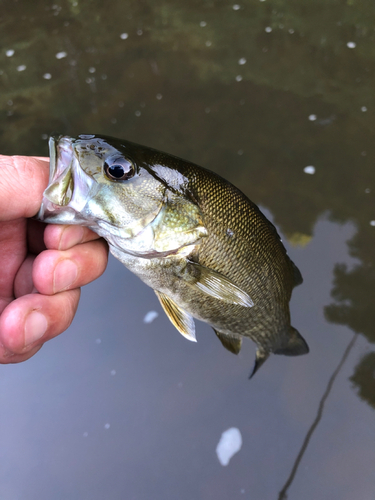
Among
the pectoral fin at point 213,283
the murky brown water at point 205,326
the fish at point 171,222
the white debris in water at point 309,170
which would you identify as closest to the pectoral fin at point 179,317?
the fish at point 171,222

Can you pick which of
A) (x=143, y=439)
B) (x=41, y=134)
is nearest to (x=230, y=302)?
(x=143, y=439)

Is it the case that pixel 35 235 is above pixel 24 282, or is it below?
above

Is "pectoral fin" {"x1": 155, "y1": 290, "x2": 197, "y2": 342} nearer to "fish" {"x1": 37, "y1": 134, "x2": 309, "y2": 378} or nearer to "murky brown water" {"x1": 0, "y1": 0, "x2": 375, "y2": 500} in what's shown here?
"fish" {"x1": 37, "y1": 134, "x2": 309, "y2": 378}

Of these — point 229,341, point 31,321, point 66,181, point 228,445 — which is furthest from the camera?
point 228,445

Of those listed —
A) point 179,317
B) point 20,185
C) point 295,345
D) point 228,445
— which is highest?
point 20,185

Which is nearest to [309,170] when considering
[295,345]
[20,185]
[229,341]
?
[295,345]

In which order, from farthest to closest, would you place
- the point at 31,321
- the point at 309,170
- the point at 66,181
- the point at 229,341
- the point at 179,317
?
1. the point at 309,170
2. the point at 229,341
3. the point at 179,317
4. the point at 31,321
5. the point at 66,181

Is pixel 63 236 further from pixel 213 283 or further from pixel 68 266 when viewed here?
pixel 213 283
